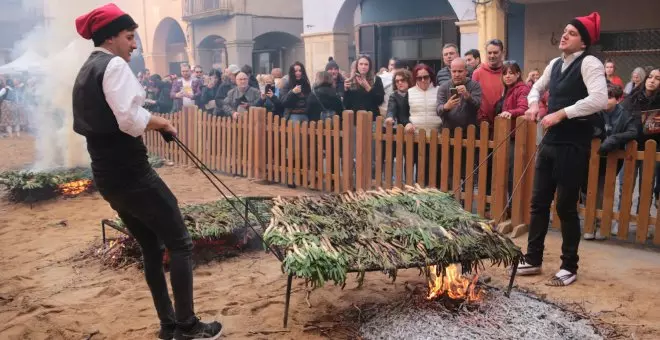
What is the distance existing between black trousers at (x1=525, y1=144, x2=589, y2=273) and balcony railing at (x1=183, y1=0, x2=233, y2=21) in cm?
2003

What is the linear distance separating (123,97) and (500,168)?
4.34 metres

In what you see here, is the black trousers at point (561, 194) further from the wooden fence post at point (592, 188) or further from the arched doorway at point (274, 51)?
the arched doorway at point (274, 51)

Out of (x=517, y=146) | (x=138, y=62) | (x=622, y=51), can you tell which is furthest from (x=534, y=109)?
(x=138, y=62)

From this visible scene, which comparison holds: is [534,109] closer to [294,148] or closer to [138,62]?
[294,148]

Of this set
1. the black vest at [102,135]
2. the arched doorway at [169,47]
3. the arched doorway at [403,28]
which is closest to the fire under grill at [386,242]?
the black vest at [102,135]

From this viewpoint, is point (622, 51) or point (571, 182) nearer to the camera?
point (571, 182)

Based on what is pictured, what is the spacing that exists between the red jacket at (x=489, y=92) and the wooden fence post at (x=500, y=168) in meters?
0.61

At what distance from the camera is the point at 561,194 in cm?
479

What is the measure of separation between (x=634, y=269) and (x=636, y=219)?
2.73ft

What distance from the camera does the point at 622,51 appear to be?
12000 millimetres

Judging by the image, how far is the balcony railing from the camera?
23.2m

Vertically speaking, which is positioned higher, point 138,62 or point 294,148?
point 138,62

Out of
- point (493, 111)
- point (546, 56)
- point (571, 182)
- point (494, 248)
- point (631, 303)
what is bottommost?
point (631, 303)

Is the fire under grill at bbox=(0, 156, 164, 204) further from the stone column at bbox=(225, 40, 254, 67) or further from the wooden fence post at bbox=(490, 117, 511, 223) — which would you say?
the stone column at bbox=(225, 40, 254, 67)
